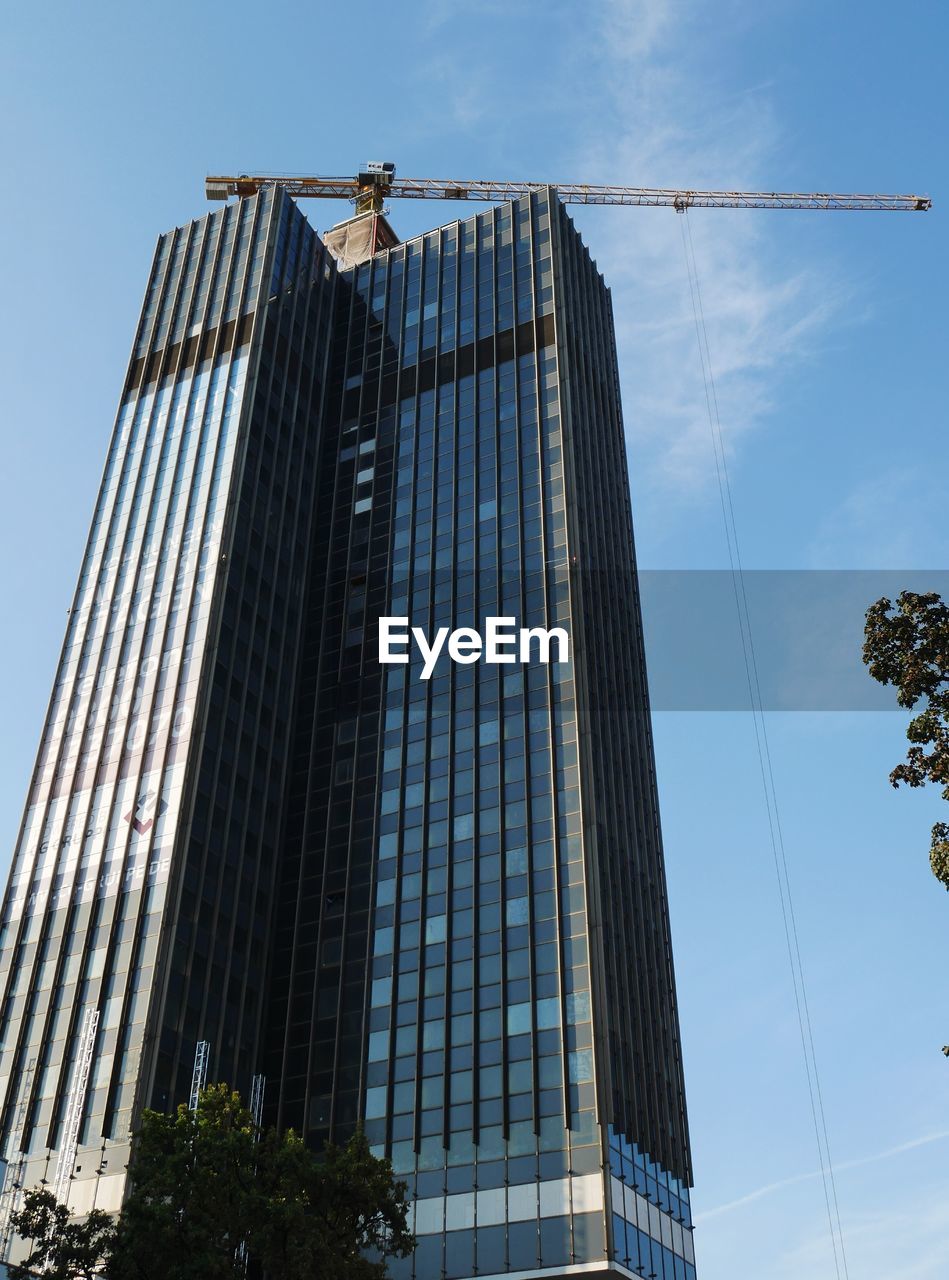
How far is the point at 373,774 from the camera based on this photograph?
99125 millimetres

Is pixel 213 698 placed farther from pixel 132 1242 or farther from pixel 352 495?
pixel 132 1242

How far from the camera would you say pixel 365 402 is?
128 m

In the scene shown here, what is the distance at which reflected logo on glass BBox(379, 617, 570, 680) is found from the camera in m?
97.5

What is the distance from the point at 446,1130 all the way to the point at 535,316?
248 ft

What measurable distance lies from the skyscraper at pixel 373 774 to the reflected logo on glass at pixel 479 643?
24.9 inches

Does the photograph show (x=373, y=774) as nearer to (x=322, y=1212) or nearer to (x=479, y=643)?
(x=479, y=643)

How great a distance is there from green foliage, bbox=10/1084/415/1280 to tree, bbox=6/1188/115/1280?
5 cm

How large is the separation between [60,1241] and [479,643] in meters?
58.4

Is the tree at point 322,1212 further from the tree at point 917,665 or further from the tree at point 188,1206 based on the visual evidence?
the tree at point 917,665

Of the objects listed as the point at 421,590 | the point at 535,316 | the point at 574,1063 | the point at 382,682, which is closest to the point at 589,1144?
the point at 574,1063

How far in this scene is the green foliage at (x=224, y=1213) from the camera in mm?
47719

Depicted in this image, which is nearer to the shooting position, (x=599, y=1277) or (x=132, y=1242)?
(x=132, y=1242)

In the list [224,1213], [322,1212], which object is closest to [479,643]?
[322,1212]

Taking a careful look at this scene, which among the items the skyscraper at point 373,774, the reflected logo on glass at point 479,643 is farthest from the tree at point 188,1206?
the reflected logo on glass at point 479,643
